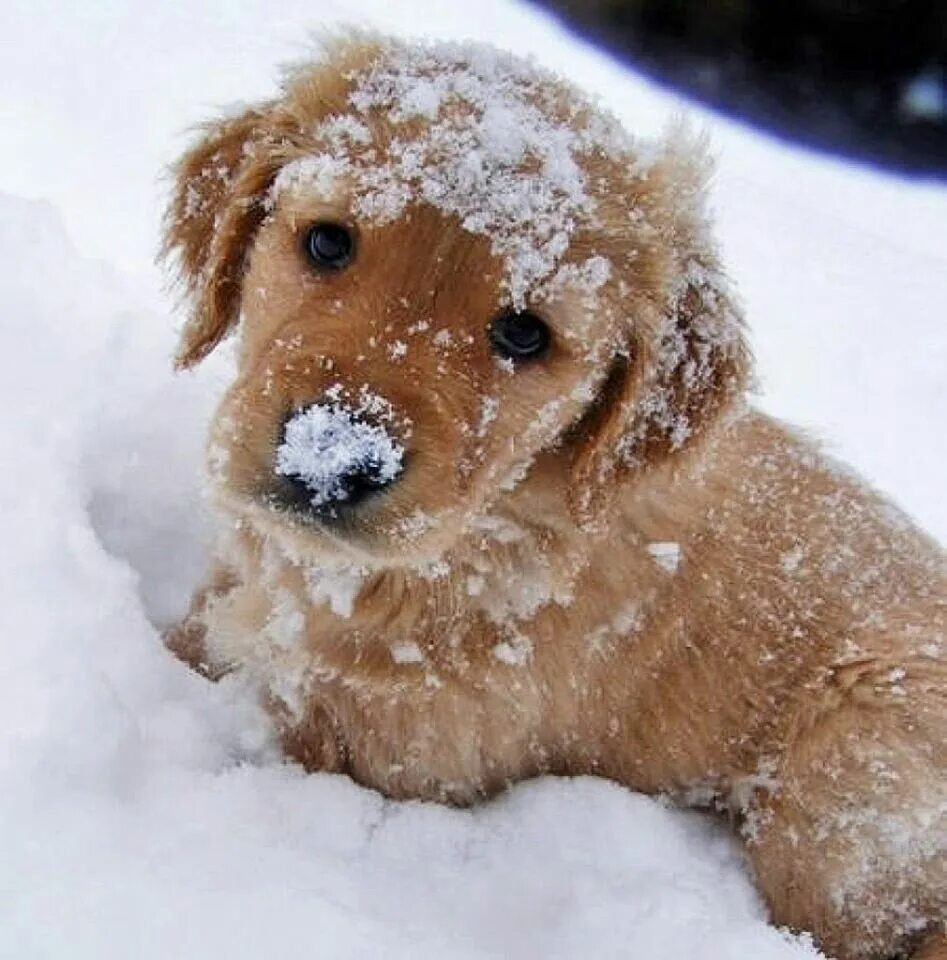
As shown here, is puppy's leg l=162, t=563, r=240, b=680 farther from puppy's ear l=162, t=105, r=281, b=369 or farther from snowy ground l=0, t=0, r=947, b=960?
puppy's ear l=162, t=105, r=281, b=369

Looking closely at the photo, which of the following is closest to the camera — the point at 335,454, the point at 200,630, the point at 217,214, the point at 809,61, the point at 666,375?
the point at 335,454

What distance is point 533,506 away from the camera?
2.90 meters

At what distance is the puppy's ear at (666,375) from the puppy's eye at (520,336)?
0.74ft

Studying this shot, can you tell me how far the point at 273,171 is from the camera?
2.83 metres

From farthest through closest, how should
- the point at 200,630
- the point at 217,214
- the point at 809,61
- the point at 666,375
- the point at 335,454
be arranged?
the point at 809,61 < the point at 200,630 < the point at 217,214 < the point at 666,375 < the point at 335,454

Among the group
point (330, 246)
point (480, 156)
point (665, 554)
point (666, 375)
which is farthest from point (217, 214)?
point (665, 554)

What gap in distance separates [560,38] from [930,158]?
1.96 m

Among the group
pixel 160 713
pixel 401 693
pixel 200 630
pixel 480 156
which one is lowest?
pixel 200 630

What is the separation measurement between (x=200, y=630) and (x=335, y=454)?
130 centimetres

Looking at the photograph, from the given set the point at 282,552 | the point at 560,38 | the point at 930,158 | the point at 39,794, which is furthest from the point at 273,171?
the point at 930,158

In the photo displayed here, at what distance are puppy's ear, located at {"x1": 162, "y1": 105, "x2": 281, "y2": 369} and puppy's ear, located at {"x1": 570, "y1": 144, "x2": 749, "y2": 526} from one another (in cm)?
85

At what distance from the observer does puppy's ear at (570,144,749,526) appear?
279cm

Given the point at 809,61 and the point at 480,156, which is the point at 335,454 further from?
the point at 809,61

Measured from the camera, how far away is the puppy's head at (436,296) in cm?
241
